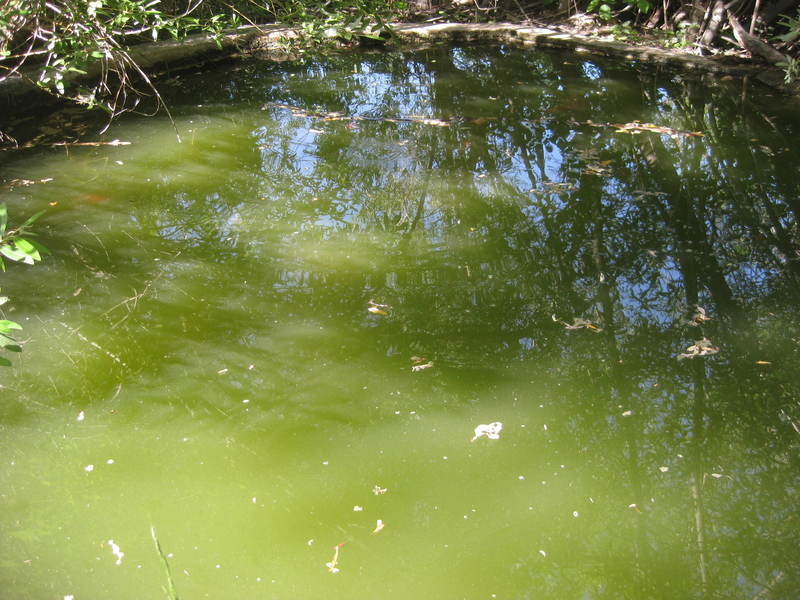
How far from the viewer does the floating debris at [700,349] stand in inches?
125

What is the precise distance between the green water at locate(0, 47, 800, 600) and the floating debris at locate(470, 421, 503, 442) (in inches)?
1.1

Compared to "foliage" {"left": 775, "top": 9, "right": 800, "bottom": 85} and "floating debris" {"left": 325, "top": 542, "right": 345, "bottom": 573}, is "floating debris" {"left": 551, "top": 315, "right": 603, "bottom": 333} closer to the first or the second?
"floating debris" {"left": 325, "top": 542, "right": 345, "bottom": 573}

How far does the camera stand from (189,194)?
4855 millimetres

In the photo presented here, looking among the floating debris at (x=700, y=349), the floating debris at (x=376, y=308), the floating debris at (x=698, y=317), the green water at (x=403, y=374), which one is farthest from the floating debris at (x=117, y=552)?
the floating debris at (x=698, y=317)

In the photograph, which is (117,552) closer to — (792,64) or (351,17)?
(351,17)

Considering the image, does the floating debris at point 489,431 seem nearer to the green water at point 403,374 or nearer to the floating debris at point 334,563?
the green water at point 403,374

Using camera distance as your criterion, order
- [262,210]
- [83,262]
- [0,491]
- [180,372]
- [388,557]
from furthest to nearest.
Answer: [262,210] < [83,262] < [180,372] < [0,491] < [388,557]

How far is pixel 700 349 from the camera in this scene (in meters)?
3.23

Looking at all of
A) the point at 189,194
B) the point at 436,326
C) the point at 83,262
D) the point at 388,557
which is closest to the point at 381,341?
the point at 436,326

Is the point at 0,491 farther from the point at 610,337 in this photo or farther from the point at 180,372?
the point at 610,337

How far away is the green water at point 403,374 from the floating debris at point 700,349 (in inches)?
1.4

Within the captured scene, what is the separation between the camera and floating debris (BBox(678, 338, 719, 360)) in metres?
3.18

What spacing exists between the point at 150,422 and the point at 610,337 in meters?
2.12

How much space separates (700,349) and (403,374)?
55.5 inches
